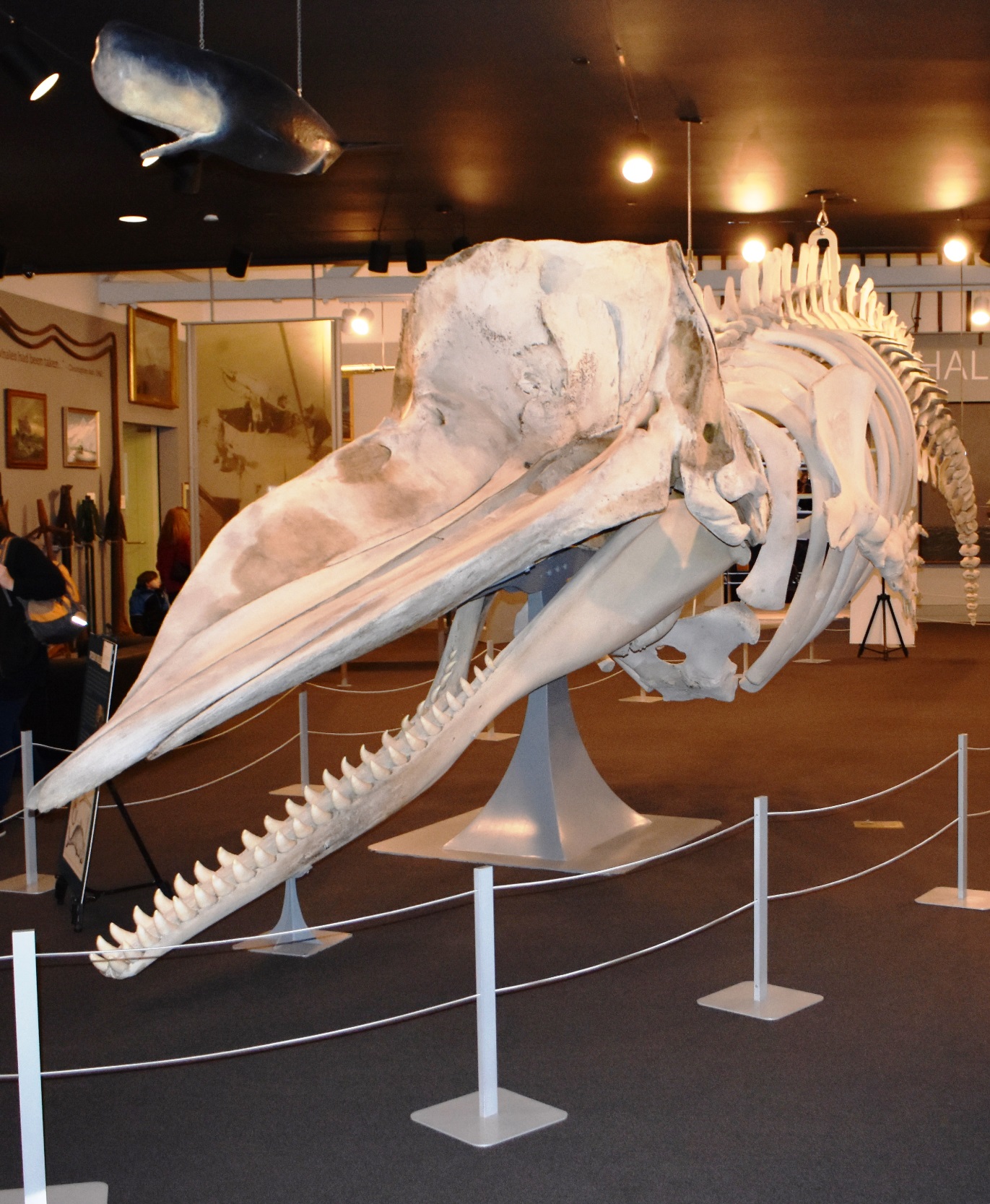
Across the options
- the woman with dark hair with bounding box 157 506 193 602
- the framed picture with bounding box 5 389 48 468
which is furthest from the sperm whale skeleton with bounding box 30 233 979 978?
the framed picture with bounding box 5 389 48 468

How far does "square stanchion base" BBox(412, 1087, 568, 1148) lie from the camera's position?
10.5ft

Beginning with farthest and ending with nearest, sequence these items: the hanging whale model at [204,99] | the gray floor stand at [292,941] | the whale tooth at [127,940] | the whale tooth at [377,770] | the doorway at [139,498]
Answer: the doorway at [139,498] → the hanging whale model at [204,99] → the gray floor stand at [292,941] → the whale tooth at [377,770] → the whale tooth at [127,940]

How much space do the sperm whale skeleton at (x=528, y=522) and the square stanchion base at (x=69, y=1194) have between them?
539 millimetres

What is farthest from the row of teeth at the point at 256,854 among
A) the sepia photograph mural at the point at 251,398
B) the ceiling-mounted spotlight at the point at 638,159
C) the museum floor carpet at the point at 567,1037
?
the sepia photograph mural at the point at 251,398

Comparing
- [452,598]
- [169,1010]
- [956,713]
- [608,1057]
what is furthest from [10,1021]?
[956,713]

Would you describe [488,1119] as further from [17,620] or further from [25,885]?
[17,620]

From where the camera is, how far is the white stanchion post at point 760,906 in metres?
3.96

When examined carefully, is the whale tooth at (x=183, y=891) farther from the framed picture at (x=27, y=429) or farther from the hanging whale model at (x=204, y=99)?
the framed picture at (x=27, y=429)

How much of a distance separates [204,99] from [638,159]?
139 inches

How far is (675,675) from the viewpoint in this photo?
520 centimetres

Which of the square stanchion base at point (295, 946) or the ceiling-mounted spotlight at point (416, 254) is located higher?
the ceiling-mounted spotlight at point (416, 254)

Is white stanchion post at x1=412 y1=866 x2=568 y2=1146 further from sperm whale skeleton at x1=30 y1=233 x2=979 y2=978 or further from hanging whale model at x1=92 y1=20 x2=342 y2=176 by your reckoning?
hanging whale model at x1=92 y1=20 x2=342 y2=176

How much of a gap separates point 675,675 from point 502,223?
6382 millimetres

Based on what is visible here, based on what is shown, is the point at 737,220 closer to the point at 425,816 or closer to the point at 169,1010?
the point at 425,816
